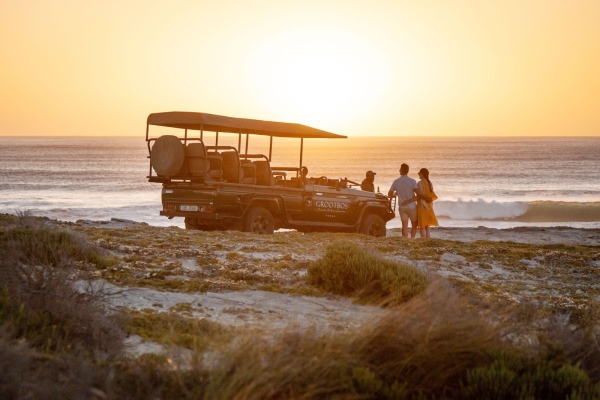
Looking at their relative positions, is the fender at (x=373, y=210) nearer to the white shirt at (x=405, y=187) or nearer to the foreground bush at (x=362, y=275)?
the white shirt at (x=405, y=187)

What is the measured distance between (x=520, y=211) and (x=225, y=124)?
27618mm

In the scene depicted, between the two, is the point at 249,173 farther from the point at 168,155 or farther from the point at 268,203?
the point at 168,155

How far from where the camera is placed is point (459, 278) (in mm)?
9852

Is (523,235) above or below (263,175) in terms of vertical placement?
below

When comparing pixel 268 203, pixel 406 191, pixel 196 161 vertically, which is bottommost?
pixel 268 203

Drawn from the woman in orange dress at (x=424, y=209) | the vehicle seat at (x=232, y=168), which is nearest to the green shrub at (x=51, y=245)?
the vehicle seat at (x=232, y=168)

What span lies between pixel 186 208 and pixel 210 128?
207cm

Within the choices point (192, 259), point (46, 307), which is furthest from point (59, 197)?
point (46, 307)

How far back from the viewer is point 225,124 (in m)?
13.7

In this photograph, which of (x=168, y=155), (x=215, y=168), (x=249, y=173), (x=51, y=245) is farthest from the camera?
(x=249, y=173)

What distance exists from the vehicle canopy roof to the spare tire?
505mm

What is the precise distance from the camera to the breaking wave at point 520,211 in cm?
3662

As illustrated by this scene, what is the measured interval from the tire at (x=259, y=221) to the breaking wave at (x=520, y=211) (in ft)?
72.6

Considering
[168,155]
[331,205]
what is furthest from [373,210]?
[168,155]
